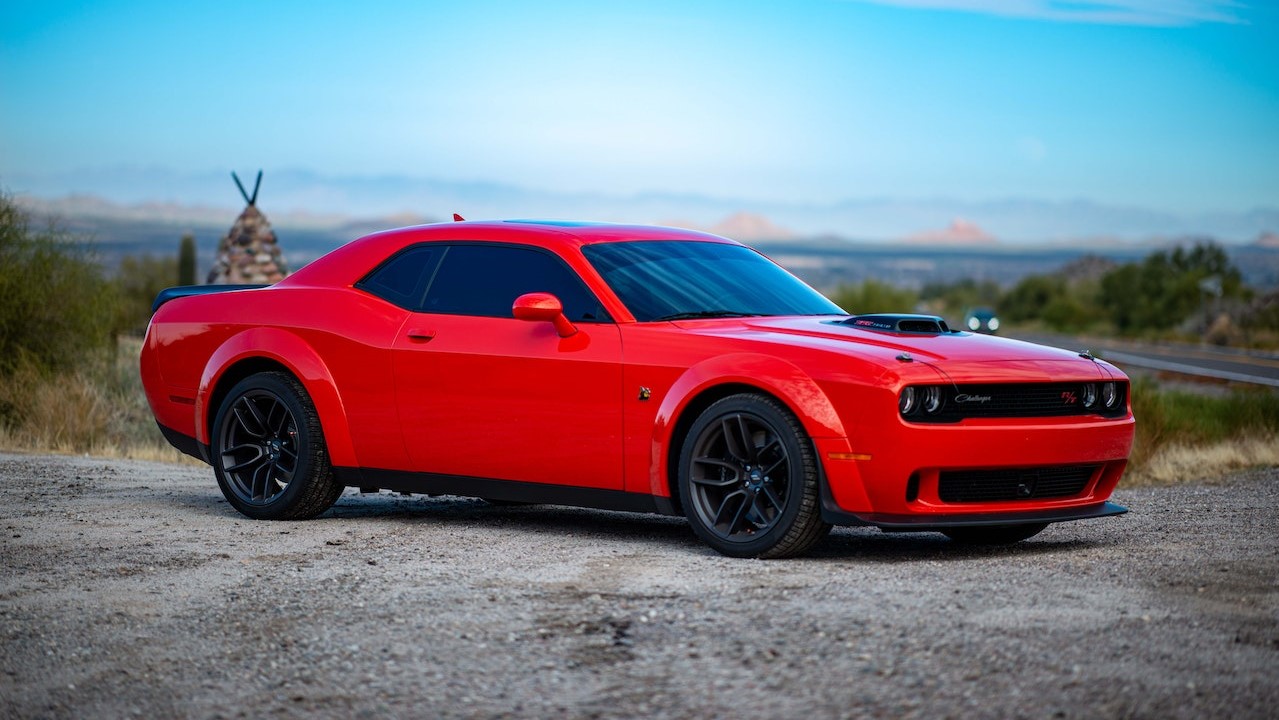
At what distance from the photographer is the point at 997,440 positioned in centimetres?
664

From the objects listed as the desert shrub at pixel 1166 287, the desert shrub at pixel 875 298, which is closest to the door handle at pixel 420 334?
the desert shrub at pixel 1166 287

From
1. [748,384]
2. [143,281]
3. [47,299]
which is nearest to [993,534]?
[748,384]

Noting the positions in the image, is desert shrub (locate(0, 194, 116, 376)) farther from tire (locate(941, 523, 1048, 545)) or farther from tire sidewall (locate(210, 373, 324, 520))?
tire (locate(941, 523, 1048, 545))

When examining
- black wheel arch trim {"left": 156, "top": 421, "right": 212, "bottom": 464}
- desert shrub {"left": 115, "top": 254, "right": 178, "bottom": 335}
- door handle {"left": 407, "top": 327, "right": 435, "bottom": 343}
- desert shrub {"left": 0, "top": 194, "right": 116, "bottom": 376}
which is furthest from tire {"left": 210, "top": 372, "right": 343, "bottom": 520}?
desert shrub {"left": 115, "top": 254, "right": 178, "bottom": 335}

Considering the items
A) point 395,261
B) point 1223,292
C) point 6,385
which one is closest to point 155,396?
point 395,261

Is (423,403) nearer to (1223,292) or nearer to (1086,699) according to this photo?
(1086,699)

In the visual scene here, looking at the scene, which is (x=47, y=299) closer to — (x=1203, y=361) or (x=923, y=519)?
(x=923, y=519)

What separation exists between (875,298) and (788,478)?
88838 millimetres

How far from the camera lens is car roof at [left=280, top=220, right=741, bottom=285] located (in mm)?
7914

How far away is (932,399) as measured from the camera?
6.60 meters

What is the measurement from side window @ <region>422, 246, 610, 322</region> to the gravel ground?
115 cm

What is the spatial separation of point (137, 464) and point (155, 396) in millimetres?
3949

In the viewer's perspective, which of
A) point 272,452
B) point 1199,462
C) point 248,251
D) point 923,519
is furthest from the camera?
point 248,251

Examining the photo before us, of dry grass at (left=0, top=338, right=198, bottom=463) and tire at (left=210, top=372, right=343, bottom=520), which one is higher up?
tire at (left=210, top=372, right=343, bottom=520)
